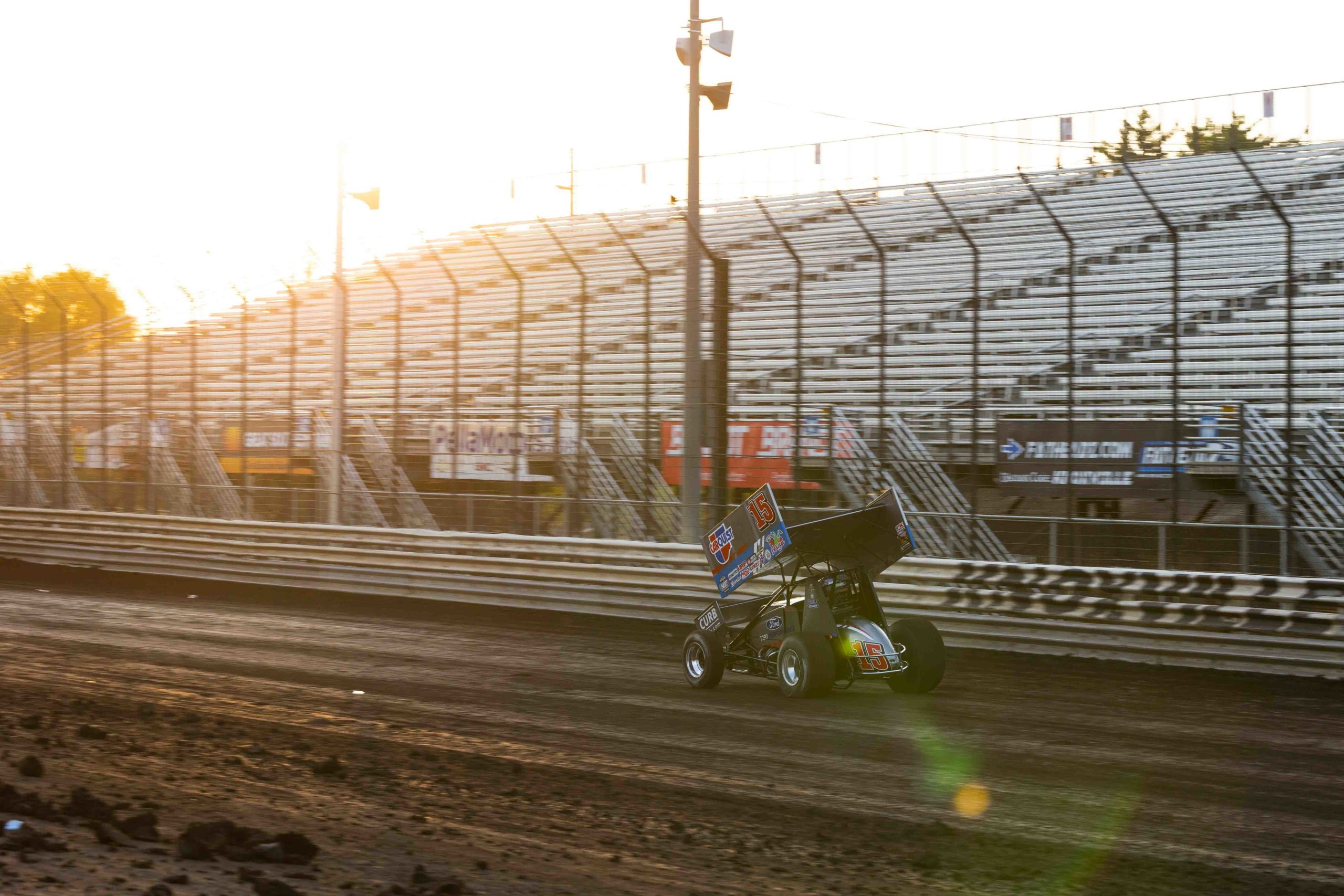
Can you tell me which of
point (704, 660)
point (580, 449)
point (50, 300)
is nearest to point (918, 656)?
point (704, 660)

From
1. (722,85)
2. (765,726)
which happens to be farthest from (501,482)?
(765,726)

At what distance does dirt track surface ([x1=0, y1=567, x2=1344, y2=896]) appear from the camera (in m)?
4.96

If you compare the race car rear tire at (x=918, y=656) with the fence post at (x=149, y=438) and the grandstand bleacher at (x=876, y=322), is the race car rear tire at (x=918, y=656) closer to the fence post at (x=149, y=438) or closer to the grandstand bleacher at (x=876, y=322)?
the grandstand bleacher at (x=876, y=322)

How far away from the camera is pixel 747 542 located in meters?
9.38

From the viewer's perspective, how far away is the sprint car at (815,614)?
29.2 feet

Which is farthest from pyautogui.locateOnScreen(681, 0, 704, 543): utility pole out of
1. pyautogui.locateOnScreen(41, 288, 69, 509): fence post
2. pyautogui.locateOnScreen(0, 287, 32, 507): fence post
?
pyautogui.locateOnScreen(0, 287, 32, 507): fence post

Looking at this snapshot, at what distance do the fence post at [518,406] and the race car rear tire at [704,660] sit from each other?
6581 mm

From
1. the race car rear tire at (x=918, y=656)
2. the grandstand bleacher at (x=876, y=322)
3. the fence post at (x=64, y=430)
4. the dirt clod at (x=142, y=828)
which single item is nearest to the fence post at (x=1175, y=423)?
the grandstand bleacher at (x=876, y=322)

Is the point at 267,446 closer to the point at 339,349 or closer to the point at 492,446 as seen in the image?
the point at 339,349

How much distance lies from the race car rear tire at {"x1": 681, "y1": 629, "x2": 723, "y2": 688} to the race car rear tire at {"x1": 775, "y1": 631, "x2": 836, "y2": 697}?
2.07 feet

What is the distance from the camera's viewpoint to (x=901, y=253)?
688 inches

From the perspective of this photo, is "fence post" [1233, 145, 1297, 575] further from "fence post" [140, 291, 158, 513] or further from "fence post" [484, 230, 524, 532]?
"fence post" [140, 291, 158, 513]

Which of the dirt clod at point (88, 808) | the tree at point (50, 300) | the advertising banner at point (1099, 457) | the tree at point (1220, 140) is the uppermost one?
the tree at point (1220, 140)

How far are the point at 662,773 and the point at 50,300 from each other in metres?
20.4
